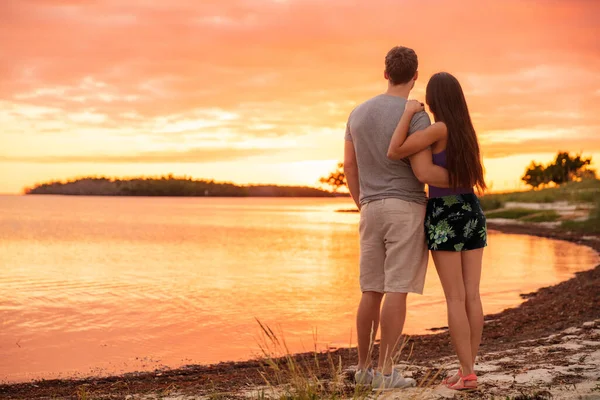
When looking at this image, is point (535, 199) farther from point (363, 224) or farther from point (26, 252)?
point (363, 224)

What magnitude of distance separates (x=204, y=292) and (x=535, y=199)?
35.8 m

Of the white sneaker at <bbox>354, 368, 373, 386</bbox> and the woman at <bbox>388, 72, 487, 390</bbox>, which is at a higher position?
the woman at <bbox>388, 72, 487, 390</bbox>

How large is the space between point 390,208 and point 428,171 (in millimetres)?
369

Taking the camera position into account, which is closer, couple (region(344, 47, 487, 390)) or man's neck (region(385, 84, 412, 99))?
couple (region(344, 47, 487, 390))

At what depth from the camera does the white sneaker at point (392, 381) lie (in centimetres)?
475

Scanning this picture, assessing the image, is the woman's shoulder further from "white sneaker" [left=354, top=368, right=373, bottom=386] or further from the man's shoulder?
"white sneaker" [left=354, top=368, right=373, bottom=386]

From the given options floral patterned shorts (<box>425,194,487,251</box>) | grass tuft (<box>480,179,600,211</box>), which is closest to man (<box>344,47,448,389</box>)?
floral patterned shorts (<box>425,194,487,251</box>)

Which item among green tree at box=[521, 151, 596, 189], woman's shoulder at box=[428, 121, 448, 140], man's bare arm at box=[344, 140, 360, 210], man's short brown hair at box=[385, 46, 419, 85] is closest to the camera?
woman's shoulder at box=[428, 121, 448, 140]

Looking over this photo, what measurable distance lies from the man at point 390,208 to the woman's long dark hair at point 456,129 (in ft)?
0.30

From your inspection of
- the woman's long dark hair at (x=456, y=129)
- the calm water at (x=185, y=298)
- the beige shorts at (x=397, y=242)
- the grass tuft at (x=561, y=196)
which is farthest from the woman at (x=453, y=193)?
the grass tuft at (x=561, y=196)

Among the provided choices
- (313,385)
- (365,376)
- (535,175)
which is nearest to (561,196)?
(365,376)

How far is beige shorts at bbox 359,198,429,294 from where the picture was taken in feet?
15.3

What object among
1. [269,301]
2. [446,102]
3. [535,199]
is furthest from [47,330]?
[535,199]

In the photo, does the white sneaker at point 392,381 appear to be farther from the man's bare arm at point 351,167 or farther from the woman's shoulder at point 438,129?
the woman's shoulder at point 438,129
